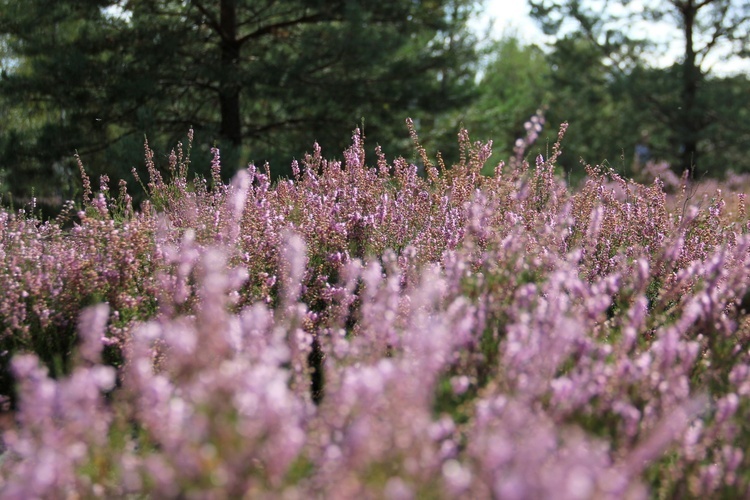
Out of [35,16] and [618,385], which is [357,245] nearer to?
[618,385]

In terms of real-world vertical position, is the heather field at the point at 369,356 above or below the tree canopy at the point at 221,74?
below

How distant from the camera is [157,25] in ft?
35.0

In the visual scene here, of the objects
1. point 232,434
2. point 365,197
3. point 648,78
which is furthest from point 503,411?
point 648,78

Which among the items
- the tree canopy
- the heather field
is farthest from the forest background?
the heather field

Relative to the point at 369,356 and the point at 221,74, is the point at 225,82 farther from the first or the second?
the point at 369,356

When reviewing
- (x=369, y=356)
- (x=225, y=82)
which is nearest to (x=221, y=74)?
(x=225, y=82)

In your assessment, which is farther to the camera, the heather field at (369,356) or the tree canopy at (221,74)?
the tree canopy at (221,74)

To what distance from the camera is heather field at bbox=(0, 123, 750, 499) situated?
153 cm

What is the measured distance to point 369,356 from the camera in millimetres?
2271

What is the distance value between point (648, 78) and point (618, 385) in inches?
667

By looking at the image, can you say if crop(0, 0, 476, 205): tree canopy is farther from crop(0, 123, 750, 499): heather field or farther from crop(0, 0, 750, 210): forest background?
crop(0, 123, 750, 499): heather field

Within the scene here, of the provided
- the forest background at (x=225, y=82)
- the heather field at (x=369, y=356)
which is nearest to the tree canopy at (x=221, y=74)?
the forest background at (x=225, y=82)

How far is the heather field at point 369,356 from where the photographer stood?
1525 mm

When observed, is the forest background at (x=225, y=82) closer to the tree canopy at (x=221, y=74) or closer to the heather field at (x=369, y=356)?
the tree canopy at (x=221, y=74)
